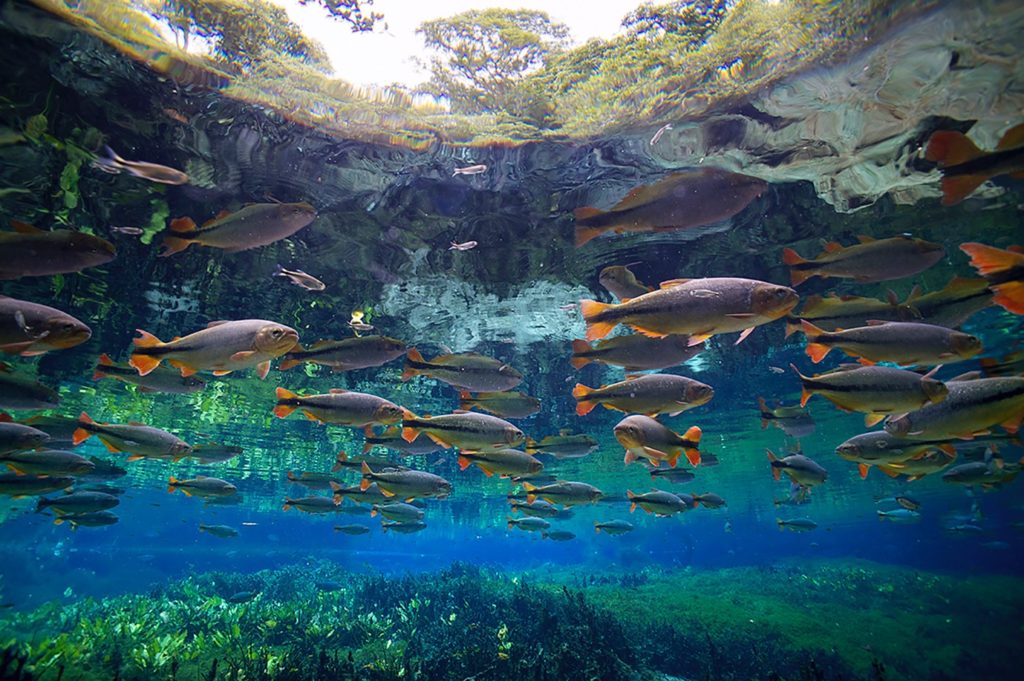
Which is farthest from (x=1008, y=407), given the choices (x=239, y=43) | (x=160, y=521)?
(x=160, y=521)

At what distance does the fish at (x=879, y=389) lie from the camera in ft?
14.1

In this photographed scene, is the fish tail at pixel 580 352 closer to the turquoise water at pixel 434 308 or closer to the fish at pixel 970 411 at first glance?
the turquoise water at pixel 434 308

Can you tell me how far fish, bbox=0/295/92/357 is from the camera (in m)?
3.65

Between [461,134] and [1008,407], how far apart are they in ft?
25.8

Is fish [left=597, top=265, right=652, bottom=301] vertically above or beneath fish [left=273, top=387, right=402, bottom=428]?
above

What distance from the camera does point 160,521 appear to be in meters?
65.4

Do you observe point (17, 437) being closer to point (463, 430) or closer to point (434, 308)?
point (463, 430)

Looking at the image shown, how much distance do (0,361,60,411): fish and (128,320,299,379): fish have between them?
241 cm

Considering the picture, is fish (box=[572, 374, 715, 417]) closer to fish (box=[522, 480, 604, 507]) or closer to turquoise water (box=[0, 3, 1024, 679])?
turquoise water (box=[0, 3, 1024, 679])

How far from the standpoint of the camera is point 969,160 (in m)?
4.29

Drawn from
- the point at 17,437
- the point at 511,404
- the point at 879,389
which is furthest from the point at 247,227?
the point at 879,389

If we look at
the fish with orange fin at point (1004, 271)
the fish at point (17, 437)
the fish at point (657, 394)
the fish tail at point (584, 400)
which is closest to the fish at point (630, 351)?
the fish at point (657, 394)

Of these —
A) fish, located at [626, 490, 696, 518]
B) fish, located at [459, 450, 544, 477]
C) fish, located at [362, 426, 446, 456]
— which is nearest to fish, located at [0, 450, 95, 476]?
fish, located at [362, 426, 446, 456]

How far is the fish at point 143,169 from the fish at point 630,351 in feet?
14.7
